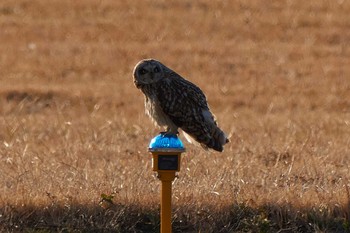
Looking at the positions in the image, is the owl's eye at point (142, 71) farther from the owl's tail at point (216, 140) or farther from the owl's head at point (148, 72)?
the owl's tail at point (216, 140)

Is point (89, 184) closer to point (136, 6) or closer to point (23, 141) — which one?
point (23, 141)

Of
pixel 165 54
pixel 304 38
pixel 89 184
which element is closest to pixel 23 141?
pixel 89 184

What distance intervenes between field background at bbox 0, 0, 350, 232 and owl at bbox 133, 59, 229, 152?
1.45 ft

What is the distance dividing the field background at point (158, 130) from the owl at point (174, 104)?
442 mm

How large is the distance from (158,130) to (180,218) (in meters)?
4.34

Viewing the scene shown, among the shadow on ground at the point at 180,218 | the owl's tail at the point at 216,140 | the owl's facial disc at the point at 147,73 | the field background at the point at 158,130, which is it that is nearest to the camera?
the shadow on ground at the point at 180,218

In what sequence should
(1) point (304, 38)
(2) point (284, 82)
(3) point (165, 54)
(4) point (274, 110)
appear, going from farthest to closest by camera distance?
(1) point (304, 38) < (3) point (165, 54) < (2) point (284, 82) < (4) point (274, 110)

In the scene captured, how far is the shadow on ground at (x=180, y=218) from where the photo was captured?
321 inches

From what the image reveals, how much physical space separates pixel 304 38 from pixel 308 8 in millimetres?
3225

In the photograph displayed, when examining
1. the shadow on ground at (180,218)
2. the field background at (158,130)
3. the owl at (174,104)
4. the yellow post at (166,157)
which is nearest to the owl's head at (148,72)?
the owl at (174,104)

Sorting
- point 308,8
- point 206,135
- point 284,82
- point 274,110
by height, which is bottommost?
point 206,135

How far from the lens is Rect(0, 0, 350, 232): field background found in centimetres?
836

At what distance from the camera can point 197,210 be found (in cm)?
835

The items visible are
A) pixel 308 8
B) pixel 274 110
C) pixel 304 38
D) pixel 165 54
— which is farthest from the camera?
pixel 308 8
